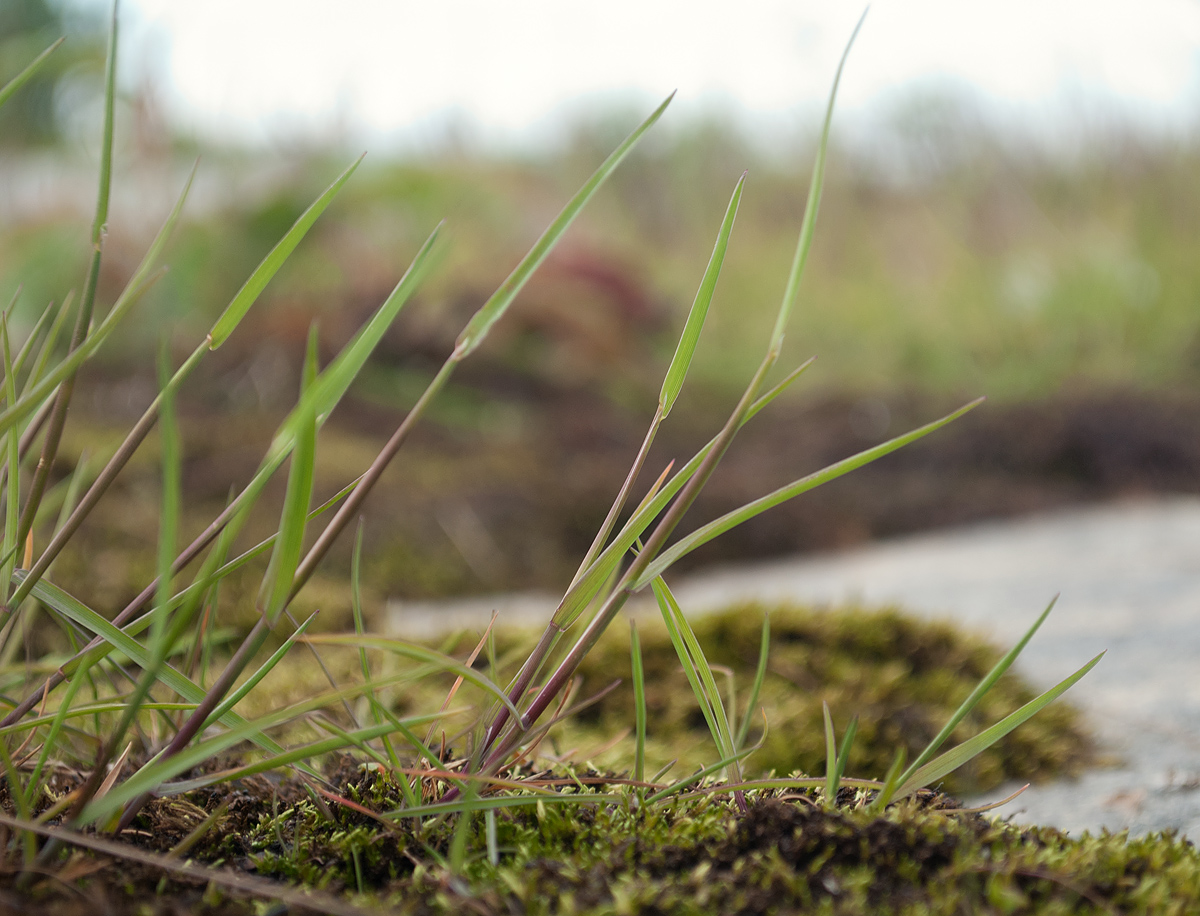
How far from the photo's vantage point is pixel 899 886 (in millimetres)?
475

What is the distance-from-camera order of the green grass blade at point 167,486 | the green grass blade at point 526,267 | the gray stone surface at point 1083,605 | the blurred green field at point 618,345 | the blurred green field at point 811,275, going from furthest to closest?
the blurred green field at point 811,275
the blurred green field at point 618,345
the gray stone surface at point 1083,605
the green grass blade at point 526,267
the green grass blade at point 167,486

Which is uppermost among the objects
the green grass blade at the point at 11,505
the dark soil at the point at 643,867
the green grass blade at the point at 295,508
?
the green grass blade at the point at 295,508

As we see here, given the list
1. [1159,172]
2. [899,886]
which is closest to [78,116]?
[899,886]

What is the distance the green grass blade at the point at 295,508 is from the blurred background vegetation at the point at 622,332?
1.47 feet

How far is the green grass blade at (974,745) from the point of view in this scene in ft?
1.65

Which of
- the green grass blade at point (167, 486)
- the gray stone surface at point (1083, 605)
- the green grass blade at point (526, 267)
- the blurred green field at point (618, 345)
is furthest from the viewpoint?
the blurred green field at point (618, 345)

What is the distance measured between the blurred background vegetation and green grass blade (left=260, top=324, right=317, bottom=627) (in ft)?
1.47

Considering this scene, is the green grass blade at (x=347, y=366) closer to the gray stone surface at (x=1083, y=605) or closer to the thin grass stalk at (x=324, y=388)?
the thin grass stalk at (x=324, y=388)

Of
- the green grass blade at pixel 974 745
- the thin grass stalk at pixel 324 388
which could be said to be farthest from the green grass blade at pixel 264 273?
the green grass blade at pixel 974 745

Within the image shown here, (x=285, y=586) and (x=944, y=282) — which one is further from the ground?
(x=285, y=586)

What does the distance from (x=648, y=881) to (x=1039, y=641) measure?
1364mm

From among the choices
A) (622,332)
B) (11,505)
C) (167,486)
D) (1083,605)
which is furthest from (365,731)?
(622,332)

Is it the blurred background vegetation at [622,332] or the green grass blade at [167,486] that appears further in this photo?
the blurred background vegetation at [622,332]

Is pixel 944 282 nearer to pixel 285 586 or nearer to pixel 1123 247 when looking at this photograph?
pixel 1123 247
